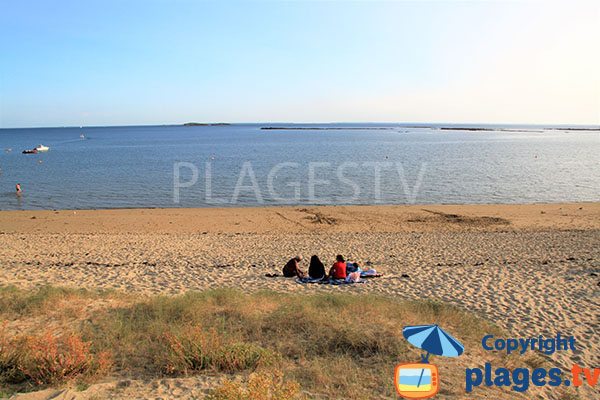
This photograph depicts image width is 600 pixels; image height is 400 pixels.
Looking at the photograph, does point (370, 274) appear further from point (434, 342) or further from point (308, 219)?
point (308, 219)

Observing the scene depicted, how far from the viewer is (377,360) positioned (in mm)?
5703

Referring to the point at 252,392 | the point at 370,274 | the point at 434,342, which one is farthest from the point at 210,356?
the point at 370,274

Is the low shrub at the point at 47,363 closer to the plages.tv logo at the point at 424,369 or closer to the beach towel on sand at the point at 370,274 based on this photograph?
the plages.tv logo at the point at 424,369

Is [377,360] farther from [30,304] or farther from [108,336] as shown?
[30,304]

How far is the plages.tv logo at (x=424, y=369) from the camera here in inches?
181

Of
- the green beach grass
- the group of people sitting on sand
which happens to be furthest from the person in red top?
the green beach grass

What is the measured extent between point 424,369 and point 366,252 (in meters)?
9.69

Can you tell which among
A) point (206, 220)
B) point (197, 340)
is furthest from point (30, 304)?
point (206, 220)

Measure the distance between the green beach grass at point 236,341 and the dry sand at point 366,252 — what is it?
163 cm

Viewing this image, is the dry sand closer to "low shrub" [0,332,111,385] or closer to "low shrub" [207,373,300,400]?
"low shrub" [0,332,111,385]

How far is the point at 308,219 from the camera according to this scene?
860 inches

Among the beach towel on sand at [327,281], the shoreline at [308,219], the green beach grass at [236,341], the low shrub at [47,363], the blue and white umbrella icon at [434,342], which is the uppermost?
the blue and white umbrella icon at [434,342]

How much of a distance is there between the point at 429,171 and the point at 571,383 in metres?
41.2

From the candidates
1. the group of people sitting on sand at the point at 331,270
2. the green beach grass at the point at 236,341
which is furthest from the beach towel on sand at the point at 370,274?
the green beach grass at the point at 236,341
